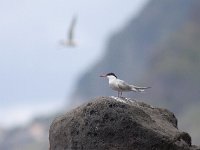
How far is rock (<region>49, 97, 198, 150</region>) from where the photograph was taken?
20328mm

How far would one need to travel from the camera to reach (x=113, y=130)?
800 inches

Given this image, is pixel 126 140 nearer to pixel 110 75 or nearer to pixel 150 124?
pixel 150 124

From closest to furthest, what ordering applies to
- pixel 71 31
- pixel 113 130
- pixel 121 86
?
pixel 113 130 < pixel 121 86 < pixel 71 31

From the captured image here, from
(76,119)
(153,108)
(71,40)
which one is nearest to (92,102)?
(76,119)

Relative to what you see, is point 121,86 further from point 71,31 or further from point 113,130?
point 71,31

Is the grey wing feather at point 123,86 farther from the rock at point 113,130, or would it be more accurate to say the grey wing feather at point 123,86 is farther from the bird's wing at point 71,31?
the bird's wing at point 71,31

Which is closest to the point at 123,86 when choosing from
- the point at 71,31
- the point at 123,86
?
the point at 123,86

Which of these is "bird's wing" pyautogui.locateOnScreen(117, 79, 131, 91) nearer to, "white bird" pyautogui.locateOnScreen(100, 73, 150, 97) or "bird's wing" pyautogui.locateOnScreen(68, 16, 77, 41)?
"white bird" pyautogui.locateOnScreen(100, 73, 150, 97)

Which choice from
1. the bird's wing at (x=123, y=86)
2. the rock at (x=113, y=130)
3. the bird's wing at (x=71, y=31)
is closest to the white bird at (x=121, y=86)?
the bird's wing at (x=123, y=86)

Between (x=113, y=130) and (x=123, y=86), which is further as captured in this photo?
(x=123, y=86)

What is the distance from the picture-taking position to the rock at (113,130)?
20328 millimetres

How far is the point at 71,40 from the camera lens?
143 ft

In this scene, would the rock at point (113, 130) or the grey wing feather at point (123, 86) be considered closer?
the rock at point (113, 130)

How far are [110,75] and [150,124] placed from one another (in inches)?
141
